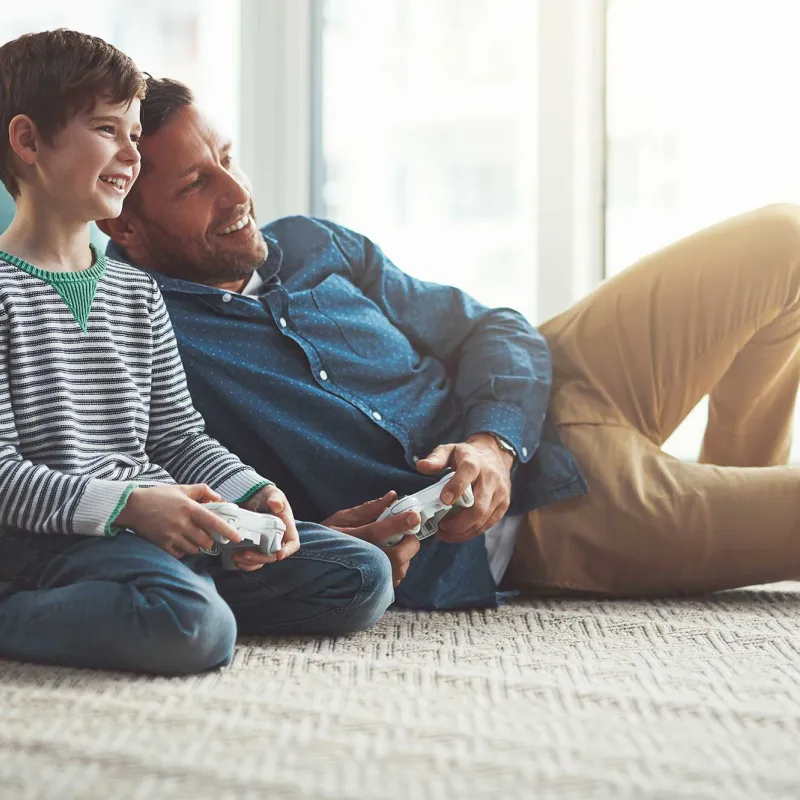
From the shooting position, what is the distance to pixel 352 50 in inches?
87.2

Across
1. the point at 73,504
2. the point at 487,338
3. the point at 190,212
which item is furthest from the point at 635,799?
the point at 190,212

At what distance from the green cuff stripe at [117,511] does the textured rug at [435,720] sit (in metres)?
0.13

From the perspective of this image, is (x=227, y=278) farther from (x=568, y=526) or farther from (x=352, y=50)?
(x=352, y=50)

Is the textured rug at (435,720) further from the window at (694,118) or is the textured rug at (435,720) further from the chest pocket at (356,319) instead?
the window at (694,118)

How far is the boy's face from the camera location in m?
1.05

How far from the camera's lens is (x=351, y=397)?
1.26m

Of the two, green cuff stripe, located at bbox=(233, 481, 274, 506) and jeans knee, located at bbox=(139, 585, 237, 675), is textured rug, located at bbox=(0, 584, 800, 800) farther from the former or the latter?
green cuff stripe, located at bbox=(233, 481, 274, 506)

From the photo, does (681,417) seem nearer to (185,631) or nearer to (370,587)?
(370,587)


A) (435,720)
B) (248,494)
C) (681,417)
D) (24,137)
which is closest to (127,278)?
(24,137)

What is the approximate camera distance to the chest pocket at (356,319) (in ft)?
4.35

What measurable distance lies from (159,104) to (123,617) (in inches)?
26.7

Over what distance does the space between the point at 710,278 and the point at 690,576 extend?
38 centimetres

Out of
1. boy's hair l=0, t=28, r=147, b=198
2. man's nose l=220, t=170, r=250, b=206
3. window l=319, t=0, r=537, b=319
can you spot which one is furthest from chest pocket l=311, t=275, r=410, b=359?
window l=319, t=0, r=537, b=319

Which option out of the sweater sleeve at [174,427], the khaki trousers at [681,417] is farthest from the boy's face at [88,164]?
the khaki trousers at [681,417]
